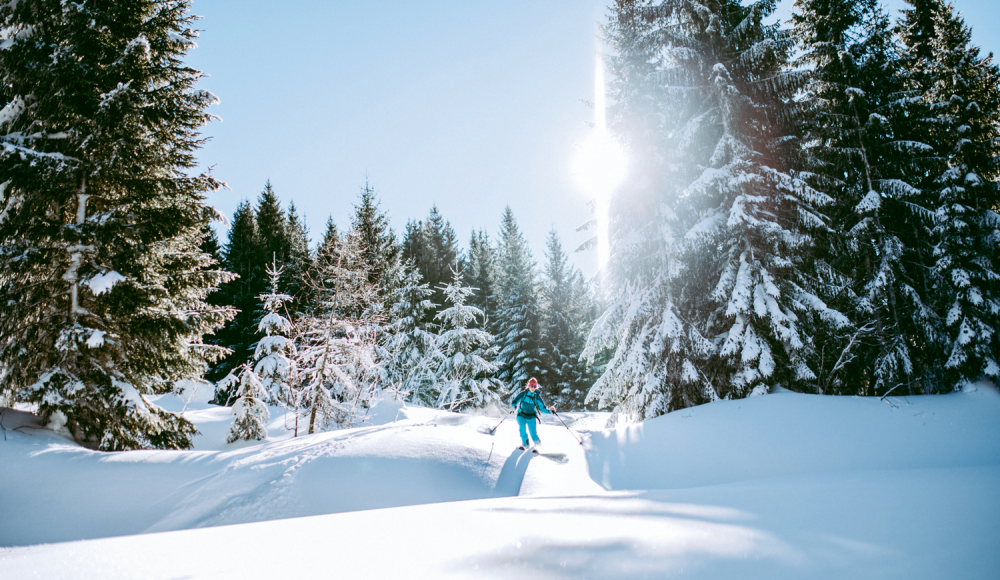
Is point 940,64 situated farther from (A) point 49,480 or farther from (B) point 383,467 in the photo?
(A) point 49,480

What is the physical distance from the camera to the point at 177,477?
640cm

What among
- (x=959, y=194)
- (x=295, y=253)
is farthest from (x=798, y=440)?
(x=295, y=253)

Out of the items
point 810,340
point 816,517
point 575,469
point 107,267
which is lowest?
point 575,469

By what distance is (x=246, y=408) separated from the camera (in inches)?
423

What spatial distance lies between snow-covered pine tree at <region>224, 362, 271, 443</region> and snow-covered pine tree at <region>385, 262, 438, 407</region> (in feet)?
31.3

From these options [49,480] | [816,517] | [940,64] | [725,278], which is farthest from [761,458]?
[940,64]

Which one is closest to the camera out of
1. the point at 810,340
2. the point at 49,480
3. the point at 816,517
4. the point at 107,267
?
the point at 816,517

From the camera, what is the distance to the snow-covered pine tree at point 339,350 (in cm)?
1110

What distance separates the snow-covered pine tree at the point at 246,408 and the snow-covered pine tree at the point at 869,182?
1462cm

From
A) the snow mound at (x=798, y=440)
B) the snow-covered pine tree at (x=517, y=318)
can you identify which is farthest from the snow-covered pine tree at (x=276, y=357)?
the snow-covered pine tree at (x=517, y=318)

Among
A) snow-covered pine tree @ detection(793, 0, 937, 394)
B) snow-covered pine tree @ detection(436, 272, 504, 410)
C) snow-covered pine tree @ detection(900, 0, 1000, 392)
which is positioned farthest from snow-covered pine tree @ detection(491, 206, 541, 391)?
snow-covered pine tree @ detection(900, 0, 1000, 392)

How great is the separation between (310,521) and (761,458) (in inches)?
302

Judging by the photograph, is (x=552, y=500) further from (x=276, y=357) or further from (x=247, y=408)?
(x=276, y=357)

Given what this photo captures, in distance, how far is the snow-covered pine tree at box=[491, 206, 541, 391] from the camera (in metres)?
26.1
